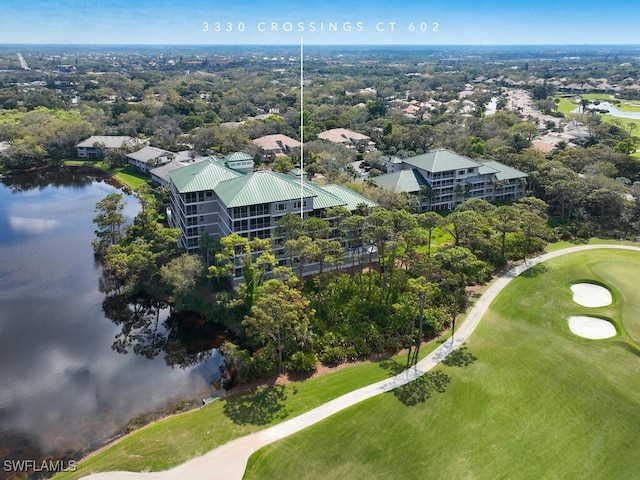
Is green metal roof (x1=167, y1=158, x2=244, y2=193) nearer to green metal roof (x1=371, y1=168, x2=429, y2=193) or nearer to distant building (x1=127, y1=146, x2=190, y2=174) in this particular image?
green metal roof (x1=371, y1=168, x2=429, y2=193)

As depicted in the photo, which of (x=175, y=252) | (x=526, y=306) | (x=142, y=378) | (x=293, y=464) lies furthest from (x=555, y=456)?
(x=175, y=252)

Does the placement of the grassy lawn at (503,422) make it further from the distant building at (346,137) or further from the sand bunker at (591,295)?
the distant building at (346,137)

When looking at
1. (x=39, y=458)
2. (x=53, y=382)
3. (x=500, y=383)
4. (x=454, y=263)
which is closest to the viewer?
(x=39, y=458)

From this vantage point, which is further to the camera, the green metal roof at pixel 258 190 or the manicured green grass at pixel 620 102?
the manicured green grass at pixel 620 102

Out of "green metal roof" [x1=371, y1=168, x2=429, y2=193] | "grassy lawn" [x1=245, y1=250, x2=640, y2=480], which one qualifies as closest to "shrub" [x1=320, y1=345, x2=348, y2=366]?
"grassy lawn" [x1=245, y1=250, x2=640, y2=480]

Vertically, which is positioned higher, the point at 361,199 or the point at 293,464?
the point at 361,199

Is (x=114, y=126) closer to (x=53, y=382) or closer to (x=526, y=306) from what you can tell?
(x=53, y=382)

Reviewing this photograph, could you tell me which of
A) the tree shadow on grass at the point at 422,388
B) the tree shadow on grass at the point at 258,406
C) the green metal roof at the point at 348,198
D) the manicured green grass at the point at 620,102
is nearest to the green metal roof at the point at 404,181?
the green metal roof at the point at 348,198
